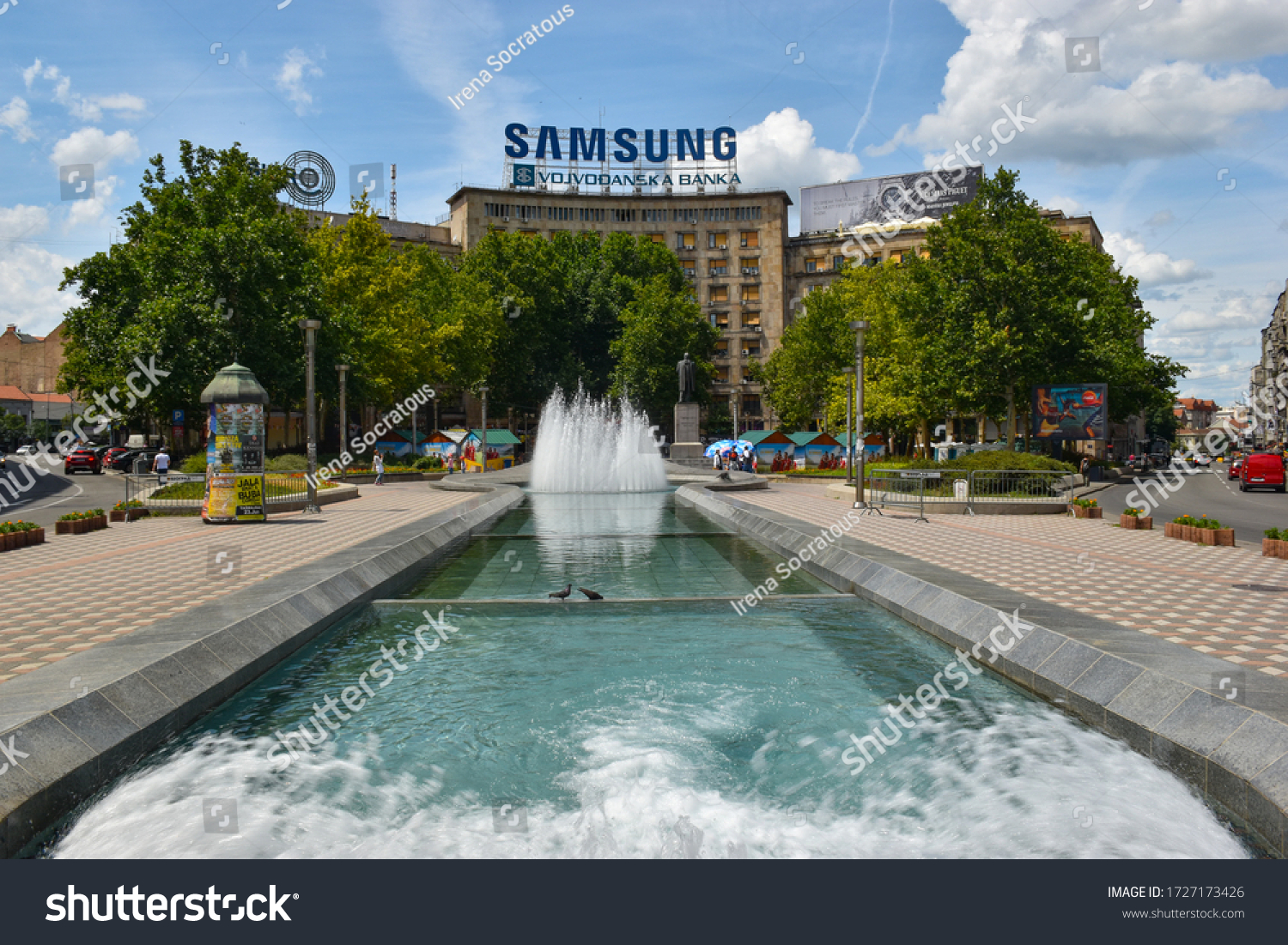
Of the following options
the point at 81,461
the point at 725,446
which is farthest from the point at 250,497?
the point at 81,461

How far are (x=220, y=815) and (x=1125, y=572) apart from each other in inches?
467

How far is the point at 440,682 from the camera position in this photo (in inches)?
318

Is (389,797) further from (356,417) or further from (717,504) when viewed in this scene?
(356,417)

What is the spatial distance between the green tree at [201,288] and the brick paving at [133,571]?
52.7ft

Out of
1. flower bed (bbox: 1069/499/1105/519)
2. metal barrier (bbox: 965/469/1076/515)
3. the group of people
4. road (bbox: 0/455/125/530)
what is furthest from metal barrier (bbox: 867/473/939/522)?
the group of people

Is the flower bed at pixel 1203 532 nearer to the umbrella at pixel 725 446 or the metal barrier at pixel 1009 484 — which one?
the metal barrier at pixel 1009 484

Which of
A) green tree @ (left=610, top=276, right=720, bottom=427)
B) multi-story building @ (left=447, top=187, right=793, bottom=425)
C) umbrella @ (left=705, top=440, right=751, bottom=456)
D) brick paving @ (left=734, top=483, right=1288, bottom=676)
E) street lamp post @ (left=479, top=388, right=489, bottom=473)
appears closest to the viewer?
brick paving @ (left=734, top=483, right=1288, bottom=676)

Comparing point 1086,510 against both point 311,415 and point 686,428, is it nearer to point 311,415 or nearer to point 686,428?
point 311,415

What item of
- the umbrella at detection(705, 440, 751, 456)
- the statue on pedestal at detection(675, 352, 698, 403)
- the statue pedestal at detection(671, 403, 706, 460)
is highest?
the statue on pedestal at detection(675, 352, 698, 403)

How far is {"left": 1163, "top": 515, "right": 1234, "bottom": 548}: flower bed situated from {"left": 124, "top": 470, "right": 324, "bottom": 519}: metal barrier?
20.4m

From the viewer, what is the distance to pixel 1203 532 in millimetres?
16406

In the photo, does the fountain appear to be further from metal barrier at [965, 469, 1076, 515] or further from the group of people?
metal barrier at [965, 469, 1076, 515]

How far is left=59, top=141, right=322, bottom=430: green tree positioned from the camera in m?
34.8

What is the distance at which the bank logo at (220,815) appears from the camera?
5.23 m
